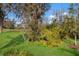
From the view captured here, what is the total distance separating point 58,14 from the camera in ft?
7.30

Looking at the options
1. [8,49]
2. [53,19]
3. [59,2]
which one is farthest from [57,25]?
[8,49]

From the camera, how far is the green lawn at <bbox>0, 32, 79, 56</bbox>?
2.21 metres

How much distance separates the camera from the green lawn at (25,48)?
7.27ft

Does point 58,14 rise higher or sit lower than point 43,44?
higher

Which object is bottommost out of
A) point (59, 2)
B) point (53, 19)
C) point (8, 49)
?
point (8, 49)

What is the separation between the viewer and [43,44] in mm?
2232

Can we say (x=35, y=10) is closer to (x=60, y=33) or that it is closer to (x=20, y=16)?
(x=20, y=16)

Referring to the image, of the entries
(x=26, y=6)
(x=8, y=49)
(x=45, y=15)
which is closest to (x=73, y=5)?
(x=45, y=15)

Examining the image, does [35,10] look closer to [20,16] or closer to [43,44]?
[20,16]

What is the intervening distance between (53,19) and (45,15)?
9 cm

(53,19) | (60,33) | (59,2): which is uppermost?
(59,2)

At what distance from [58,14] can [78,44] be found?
34 cm

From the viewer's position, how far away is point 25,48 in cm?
223

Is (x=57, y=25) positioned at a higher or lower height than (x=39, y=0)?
lower
